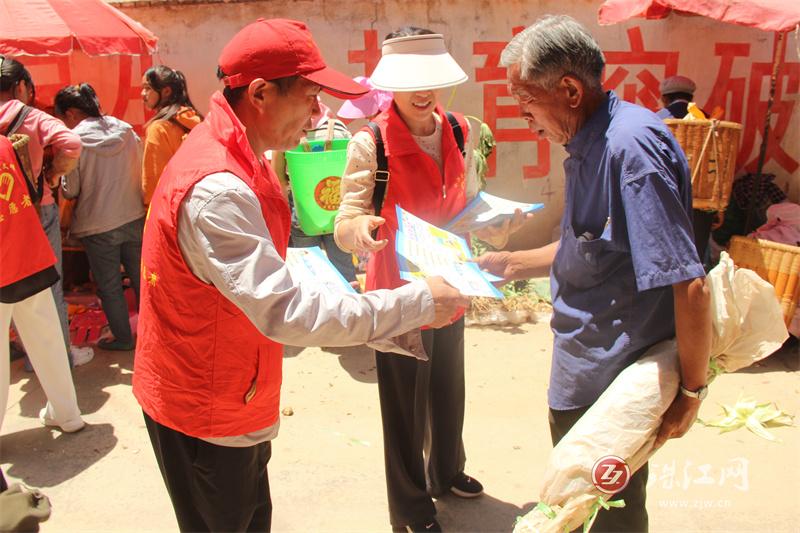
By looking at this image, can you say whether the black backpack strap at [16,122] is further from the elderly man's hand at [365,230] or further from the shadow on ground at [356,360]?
the elderly man's hand at [365,230]

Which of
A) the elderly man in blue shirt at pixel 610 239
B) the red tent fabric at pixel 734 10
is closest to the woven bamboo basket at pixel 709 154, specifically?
the red tent fabric at pixel 734 10

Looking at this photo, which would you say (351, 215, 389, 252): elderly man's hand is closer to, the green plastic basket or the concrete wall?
the green plastic basket

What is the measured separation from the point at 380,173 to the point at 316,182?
1.79 meters

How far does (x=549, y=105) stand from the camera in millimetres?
1854

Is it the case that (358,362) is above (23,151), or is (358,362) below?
below

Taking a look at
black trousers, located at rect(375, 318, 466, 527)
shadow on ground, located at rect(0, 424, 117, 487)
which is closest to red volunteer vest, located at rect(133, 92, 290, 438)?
black trousers, located at rect(375, 318, 466, 527)

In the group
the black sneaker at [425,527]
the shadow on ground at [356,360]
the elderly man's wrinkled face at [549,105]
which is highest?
the elderly man's wrinkled face at [549,105]

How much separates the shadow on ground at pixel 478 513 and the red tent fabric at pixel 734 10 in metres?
4.25

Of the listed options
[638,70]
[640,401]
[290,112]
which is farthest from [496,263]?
[638,70]

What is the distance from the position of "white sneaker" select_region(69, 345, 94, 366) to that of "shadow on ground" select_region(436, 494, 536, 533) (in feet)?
10.1

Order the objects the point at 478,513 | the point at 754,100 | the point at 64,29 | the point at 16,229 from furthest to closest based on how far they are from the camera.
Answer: the point at 754,100 → the point at 64,29 → the point at 16,229 → the point at 478,513

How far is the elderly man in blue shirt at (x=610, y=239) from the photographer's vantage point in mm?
1638

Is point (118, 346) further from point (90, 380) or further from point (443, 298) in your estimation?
point (443, 298)

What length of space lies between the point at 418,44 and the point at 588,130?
4.08ft
